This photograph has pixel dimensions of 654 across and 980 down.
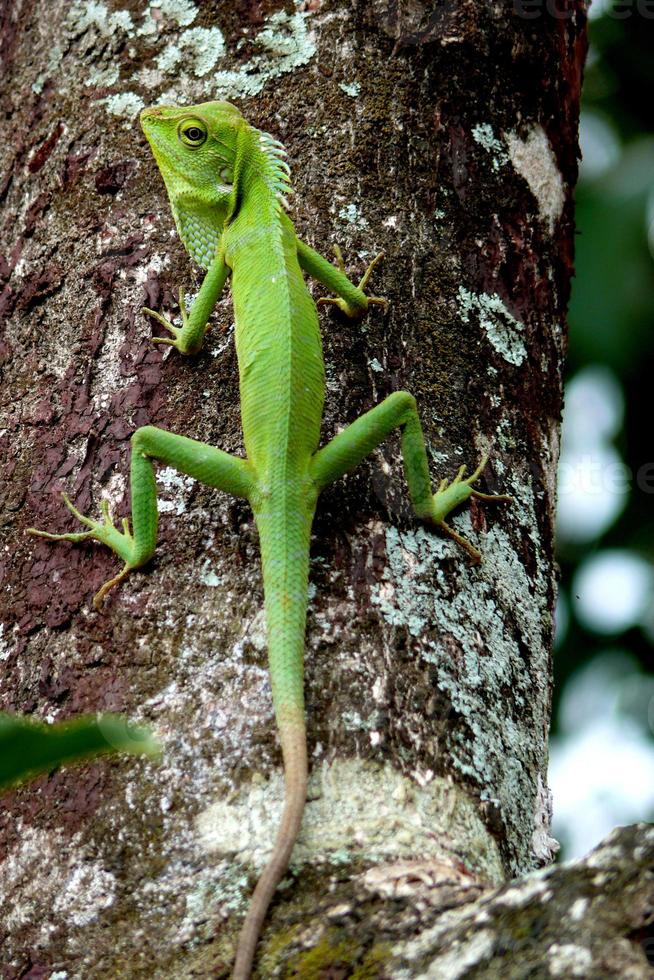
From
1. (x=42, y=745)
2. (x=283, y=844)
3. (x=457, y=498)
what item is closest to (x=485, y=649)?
(x=457, y=498)

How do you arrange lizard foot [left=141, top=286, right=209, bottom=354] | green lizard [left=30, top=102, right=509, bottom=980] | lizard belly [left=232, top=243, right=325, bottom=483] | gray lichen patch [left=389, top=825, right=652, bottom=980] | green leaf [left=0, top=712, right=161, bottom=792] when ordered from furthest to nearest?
lizard foot [left=141, top=286, right=209, bottom=354], lizard belly [left=232, top=243, right=325, bottom=483], green lizard [left=30, top=102, right=509, bottom=980], gray lichen patch [left=389, top=825, right=652, bottom=980], green leaf [left=0, top=712, right=161, bottom=792]

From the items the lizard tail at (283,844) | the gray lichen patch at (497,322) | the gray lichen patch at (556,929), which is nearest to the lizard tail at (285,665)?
the lizard tail at (283,844)

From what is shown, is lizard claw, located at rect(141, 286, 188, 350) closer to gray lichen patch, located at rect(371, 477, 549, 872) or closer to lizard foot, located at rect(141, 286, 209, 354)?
lizard foot, located at rect(141, 286, 209, 354)

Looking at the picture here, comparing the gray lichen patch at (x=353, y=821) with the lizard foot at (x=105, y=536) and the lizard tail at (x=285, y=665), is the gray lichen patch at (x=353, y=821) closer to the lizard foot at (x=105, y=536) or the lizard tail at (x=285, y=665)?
the lizard tail at (x=285, y=665)

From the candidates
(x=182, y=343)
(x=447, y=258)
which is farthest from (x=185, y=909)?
(x=447, y=258)

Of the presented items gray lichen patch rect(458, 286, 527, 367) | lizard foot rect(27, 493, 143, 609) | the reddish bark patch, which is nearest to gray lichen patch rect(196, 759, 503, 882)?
lizard foot rect(27, 493, 143, 609)

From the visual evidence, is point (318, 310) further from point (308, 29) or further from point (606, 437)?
point (606, 437)
